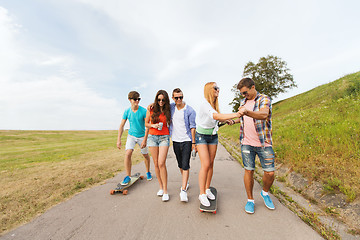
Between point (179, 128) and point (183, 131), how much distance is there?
0.12 metres

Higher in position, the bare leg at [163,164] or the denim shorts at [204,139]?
the denim shorts at [204,139]

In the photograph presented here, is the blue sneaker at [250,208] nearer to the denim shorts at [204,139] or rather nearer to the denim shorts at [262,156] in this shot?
the denim shorts at [262,156]

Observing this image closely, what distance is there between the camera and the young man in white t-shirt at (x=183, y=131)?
12.1ft

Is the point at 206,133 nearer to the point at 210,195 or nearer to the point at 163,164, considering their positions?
the point at 163,164

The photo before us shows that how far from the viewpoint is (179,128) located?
148 inches

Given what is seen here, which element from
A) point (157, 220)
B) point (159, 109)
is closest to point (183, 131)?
point (159, 109)

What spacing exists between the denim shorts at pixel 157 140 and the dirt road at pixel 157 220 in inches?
50.4

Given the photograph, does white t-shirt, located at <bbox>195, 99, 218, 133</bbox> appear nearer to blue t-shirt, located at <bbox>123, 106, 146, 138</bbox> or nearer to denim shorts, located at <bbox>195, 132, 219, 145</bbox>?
denim shorts, located at <bbox>195, 132, 219, 145</bbox>

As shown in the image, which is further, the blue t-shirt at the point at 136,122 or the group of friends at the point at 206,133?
the blue t-shirt at the point at 136,122

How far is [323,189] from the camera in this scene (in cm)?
334

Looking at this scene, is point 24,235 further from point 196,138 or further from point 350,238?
point 350,238

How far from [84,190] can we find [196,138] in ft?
11.5

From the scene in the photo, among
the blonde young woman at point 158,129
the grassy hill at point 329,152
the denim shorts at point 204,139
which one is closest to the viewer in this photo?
the grassy hill at point 329,152

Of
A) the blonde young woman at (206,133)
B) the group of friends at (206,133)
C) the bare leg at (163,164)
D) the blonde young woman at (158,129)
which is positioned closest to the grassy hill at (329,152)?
the group of friends at (206,133)
